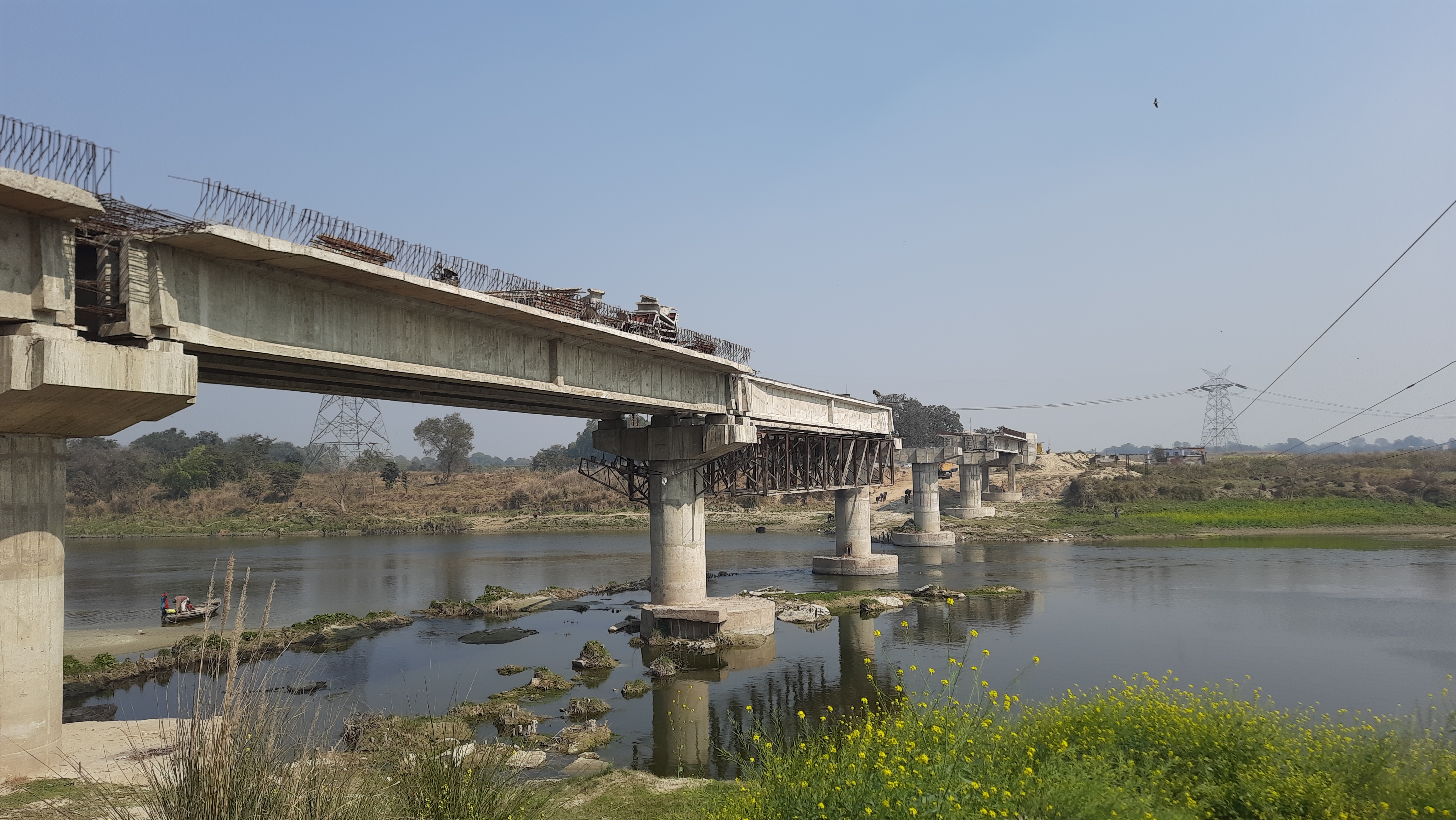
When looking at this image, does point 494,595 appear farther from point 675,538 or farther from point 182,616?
point 182,616

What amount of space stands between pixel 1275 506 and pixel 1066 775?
3370 inches

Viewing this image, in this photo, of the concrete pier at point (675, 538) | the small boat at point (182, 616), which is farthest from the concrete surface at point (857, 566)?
the small boat at point (182, 616)

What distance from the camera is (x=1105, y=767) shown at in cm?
1016

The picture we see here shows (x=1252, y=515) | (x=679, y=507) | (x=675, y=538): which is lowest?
(x=1252, y=515)

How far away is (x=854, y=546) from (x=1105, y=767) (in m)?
46.2

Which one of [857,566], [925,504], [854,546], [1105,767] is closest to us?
[1105,767]

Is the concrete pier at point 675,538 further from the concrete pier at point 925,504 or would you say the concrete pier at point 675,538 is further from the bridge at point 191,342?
the concrete pier at point 925,504

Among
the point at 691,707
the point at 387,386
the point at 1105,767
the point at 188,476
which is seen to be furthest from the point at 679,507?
the point at 188,476

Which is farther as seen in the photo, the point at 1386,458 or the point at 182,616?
the point at 1386,458

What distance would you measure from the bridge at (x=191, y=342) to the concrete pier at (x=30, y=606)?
26 millimetres

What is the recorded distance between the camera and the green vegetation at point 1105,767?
27.2 ft

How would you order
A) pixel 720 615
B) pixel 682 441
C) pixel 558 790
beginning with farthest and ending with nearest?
pixel 682 441 → pixel 720 615 → pixel 558 790

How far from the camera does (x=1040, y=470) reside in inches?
4562

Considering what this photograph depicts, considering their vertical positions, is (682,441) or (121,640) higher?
(682,441)
